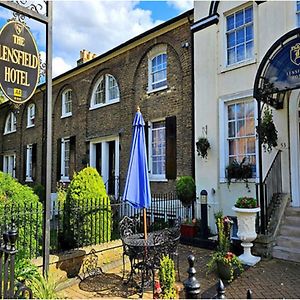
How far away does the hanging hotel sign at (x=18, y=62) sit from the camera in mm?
4477

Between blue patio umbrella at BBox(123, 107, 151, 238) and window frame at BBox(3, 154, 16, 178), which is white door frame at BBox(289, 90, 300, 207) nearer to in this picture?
blue patio umbrella at BBox(123, 107, 151, 238)

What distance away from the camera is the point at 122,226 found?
21.0 feet

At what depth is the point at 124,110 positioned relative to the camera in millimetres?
13984

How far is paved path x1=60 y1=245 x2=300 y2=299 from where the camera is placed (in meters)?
5.15

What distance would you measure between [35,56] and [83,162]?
38.3 ft

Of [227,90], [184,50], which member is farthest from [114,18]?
[227,90]

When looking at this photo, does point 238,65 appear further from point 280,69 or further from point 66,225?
point 66,225

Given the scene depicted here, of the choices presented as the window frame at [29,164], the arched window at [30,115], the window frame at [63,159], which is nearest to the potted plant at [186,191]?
the window frame at [63,159]

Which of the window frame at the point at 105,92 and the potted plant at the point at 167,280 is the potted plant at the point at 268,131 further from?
the window frame at the point at 105,92

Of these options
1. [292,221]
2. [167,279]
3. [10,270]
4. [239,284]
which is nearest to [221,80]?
[292,221]

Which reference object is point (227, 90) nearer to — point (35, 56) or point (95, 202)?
point (95, 202)

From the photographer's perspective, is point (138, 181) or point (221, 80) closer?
point (138, 181)

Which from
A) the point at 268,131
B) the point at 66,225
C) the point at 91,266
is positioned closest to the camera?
the point at 91,266

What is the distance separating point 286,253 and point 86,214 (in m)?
4.31
